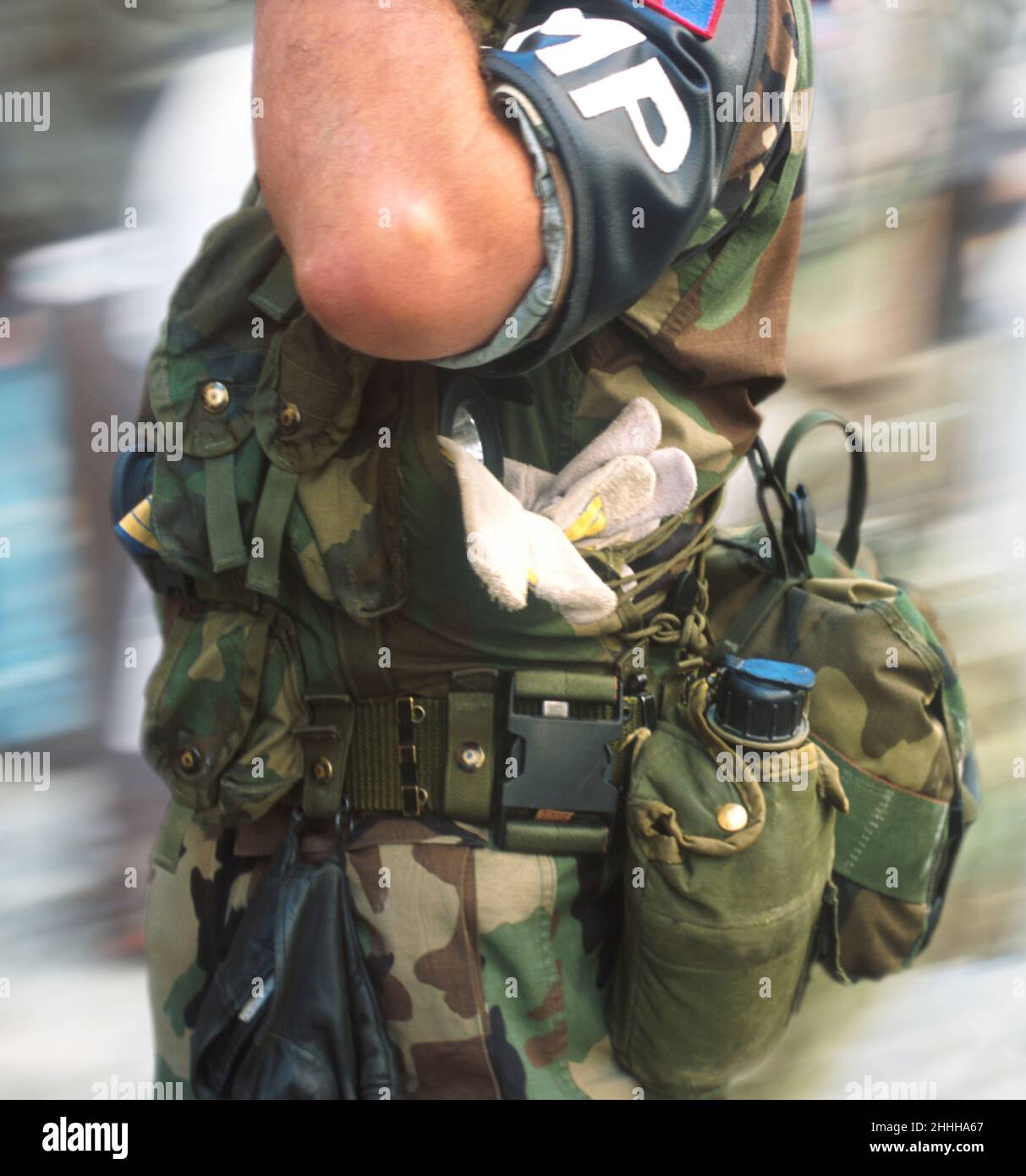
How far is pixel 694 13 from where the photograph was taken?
721 millimetres

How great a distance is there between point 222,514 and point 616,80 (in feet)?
1.52

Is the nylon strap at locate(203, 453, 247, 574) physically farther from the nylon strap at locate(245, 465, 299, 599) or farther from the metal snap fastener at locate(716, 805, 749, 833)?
the metal snap fastener at locate(716, 805, 749, 833)

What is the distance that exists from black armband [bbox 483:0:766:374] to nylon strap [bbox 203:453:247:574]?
0.29m

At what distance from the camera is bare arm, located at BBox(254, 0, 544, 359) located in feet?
2.05

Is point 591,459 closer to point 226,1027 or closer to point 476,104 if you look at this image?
point 476,104

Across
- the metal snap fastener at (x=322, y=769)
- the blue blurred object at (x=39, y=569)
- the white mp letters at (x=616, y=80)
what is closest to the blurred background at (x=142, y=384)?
the blue blurred object at (x=39, y=569)

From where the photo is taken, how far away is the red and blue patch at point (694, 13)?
710 mm

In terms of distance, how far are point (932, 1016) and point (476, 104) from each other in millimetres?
2094

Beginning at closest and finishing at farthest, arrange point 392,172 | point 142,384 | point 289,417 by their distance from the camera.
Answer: point 392,172 < point 289,417 < point 142,384

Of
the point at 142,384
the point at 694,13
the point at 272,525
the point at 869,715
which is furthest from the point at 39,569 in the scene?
the point at 694,13

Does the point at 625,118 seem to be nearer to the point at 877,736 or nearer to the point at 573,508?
the point at 573,508

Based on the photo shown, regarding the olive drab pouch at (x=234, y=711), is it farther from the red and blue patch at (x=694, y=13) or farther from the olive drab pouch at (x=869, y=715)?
the red and blue patch at (x=694, y=13)

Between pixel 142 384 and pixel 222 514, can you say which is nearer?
pixel 222 514

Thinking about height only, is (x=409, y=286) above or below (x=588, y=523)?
above
